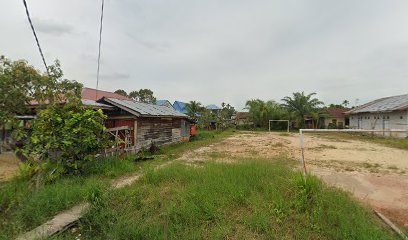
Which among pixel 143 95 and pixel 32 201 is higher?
pixel 143 95

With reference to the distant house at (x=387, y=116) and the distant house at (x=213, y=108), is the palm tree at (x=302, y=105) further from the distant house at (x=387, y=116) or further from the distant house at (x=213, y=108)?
the distant house at (x=213, y=108)

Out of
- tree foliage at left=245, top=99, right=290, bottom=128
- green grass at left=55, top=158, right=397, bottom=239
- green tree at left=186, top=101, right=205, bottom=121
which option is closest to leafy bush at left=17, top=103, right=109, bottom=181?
green grass at left=55, top=158, right=397, bottom=239

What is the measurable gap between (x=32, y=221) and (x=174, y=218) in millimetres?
2808

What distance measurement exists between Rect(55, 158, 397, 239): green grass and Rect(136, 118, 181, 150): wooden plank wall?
261 inches

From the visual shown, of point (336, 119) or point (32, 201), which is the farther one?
point (336, 119)

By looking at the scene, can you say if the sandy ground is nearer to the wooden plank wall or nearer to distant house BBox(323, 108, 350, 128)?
the wooden plank wall

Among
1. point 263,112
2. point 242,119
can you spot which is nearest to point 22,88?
point 263,112

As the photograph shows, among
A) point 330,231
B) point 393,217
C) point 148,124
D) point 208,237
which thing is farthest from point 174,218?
point 148,124

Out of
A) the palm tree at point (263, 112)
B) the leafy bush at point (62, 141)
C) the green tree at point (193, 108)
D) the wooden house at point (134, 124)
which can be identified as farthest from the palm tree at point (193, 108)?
the leafy bush at point (62, 141)

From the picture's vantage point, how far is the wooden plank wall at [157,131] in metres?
11.5

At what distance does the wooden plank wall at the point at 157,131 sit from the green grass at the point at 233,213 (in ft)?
21.8

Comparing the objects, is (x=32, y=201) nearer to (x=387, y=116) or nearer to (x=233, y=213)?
(x=233, y=213)

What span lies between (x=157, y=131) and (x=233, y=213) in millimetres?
9973

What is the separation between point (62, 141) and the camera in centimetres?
570
